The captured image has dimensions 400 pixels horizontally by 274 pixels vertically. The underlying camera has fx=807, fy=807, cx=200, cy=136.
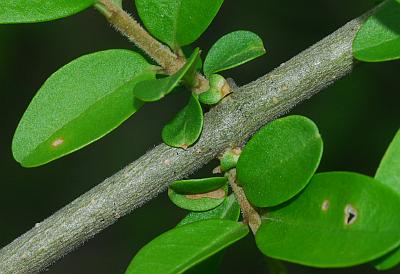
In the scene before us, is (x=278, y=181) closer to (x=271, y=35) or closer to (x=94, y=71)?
(x=94, y=71)

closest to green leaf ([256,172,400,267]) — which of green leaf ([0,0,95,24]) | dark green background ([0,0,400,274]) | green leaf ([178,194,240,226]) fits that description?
green leaf ([178,194,240,226])

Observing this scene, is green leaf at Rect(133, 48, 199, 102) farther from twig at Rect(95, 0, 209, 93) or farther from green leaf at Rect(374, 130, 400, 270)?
green leaf at Rect(374, 130, 400, 270)

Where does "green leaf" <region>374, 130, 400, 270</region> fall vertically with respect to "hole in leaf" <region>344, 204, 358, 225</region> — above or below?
above

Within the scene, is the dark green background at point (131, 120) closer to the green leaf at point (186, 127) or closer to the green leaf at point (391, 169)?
the green leaf at point (186, 127)

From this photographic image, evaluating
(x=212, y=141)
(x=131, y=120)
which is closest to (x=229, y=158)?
(x=212, y=141)

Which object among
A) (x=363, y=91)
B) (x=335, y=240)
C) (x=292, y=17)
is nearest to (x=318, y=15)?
(x=292, y=17)

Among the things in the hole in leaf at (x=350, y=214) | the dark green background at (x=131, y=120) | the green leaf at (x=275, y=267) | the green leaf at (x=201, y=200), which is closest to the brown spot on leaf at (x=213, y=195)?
the green leaf at (x=201, y=200)
